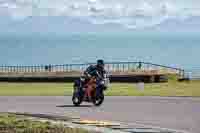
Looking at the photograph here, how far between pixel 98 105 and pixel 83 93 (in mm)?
766

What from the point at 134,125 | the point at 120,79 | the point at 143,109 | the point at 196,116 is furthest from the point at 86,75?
the point at 120,79

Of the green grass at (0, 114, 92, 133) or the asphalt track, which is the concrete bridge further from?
the green grass at (0, 114, 92, 133)

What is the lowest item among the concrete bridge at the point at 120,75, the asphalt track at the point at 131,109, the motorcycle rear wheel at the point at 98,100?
the asphalt track at the point at 131,109

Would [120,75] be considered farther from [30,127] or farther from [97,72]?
[30,127]

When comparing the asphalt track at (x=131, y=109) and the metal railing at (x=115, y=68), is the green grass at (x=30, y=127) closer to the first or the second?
the asphalt track at (x=131, y=109)

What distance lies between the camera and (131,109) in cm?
2625

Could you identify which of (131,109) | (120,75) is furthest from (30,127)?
(120,75)

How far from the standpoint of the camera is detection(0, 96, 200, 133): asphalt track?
840 inches

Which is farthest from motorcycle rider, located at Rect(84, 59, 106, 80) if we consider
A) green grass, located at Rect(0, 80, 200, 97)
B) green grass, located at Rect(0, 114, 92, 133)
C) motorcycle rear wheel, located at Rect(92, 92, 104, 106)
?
green grass, located at Rect(0, 114, 92, 133)

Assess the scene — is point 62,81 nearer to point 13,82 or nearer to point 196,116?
point 13,82

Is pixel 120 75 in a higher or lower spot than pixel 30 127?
higher

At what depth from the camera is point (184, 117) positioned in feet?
74.4

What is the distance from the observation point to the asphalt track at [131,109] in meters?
21.3

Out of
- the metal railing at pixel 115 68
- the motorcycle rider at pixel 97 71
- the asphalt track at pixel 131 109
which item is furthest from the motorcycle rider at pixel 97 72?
the metal railing at pixel 115 68
